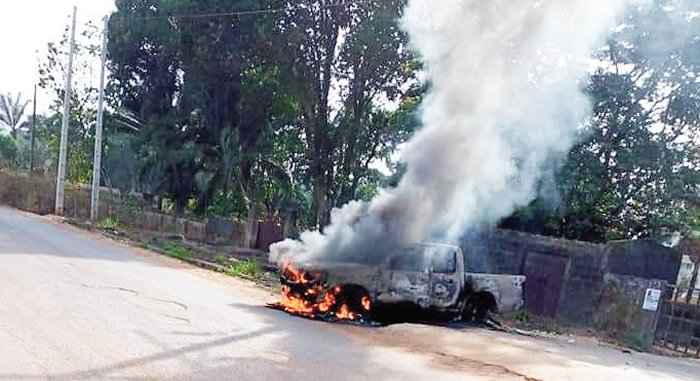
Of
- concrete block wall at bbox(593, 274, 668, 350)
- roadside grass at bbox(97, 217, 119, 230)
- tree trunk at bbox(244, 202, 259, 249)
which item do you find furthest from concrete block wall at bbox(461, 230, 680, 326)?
roadside grass at bbox(97, 217, 119, 230)

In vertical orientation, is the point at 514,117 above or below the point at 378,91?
below

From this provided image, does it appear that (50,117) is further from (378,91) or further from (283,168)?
(378,91)

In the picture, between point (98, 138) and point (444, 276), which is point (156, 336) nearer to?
point (444, 276)

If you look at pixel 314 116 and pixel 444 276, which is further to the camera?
pixel 314 116

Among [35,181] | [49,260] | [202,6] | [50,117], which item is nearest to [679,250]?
[49,260]

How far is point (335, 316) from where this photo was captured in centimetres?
1052

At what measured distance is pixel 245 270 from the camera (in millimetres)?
16234

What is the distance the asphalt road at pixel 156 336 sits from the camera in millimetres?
5773

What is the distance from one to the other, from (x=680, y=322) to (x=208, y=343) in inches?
Result: 390

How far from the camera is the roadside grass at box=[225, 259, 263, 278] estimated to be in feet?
51.6

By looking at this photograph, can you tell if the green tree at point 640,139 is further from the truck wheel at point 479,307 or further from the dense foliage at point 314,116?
the truck wheel at point 479,307

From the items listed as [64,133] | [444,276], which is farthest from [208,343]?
[64,133]

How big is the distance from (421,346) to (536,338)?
395 centimetres

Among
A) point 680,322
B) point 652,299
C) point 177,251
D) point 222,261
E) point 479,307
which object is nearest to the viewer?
point 479,307
